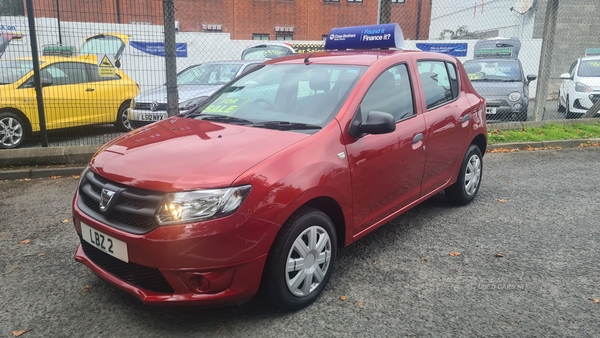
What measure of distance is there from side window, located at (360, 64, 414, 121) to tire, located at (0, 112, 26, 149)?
6.64 meters

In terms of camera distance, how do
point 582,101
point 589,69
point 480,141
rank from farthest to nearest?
point 589,69 < point 582,101 < point 480,141

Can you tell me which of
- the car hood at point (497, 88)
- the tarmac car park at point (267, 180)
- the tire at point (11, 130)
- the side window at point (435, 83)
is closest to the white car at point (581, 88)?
the car hood at point (497, 88)

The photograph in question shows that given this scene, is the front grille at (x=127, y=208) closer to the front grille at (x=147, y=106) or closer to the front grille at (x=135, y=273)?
the front grille at (x=135, y=273)

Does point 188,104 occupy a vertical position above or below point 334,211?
above

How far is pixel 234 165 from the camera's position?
8.89ft

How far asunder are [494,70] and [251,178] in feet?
32.5

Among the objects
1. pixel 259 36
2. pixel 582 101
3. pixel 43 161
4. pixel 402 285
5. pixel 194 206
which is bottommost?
pixel 402 285

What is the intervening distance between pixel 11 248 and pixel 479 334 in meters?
3.77

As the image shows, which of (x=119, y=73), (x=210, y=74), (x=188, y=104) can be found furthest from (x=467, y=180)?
(x=119, y=73)

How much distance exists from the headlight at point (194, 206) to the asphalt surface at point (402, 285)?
0.77 meters

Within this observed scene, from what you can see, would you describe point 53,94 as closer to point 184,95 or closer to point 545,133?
point 184,95

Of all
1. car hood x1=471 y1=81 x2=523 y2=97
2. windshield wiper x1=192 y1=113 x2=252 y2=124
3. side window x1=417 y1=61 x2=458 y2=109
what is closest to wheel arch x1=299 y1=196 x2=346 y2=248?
windshield wiper x1=192 y1=113 x2=252 y2=124

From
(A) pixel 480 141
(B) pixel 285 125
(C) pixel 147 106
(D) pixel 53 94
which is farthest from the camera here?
(C) pixel 147 106

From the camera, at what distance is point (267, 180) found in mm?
2689
